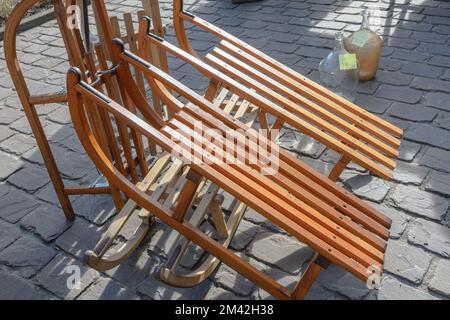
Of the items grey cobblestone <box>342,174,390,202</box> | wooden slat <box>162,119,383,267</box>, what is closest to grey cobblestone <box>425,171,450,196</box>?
grey cobblestone <box>342,174,390,202</box>

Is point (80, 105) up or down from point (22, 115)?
up

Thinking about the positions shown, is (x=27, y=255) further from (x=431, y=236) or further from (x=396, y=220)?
(x=431, y=236)

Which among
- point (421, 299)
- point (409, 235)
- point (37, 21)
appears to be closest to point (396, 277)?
point (421, 299)

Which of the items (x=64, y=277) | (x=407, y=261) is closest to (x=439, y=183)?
(x=407, y=261)

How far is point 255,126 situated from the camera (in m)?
3.13

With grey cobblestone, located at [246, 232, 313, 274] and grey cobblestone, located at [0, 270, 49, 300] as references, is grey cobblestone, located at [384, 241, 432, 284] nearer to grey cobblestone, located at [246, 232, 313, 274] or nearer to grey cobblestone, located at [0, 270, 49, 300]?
grey cobblestone, located at [246, 232, 313, 274]

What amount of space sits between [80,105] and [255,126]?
1.57m

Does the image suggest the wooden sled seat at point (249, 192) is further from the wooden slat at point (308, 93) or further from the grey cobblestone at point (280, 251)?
the wooden slat at point (308, 93)

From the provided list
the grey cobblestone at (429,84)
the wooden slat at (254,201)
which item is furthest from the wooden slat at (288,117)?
the grey cobblestone at (429,84)

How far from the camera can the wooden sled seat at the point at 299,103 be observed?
215cm

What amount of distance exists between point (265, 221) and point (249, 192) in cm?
74

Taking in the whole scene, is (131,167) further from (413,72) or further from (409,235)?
(413,72)

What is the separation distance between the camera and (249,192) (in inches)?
66.9

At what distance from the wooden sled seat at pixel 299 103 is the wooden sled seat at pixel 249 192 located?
0.23 meters
